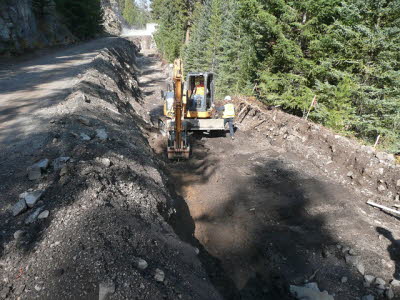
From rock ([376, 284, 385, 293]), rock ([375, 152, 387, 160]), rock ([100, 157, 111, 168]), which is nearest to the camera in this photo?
rock ([376, 284, 385, 293])

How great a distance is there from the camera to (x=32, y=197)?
4387 millimetres

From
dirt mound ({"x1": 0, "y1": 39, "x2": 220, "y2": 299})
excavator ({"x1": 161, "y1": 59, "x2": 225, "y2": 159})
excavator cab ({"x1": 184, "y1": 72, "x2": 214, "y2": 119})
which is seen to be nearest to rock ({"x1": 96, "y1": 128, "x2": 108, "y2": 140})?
dirt mound ({"x1": 0, "y1": 39, "x2": 220, "y2": 299})

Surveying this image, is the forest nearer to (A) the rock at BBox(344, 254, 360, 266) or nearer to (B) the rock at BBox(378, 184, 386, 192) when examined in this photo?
(B) the rock at BBox(378, 184, 386, 192)

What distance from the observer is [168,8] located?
4112 cm

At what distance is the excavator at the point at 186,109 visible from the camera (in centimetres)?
909

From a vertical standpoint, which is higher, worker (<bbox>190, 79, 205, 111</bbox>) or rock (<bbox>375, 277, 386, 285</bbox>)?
worker (<bbox>190, 79, 205, 111</bbox>)

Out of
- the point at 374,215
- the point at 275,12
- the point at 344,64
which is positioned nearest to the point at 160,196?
the point at 374,215

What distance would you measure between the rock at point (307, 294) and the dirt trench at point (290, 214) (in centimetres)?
21

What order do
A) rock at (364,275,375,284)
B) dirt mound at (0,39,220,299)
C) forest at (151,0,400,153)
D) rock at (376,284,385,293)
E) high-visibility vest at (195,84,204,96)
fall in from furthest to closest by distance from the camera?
high-visibility vest at (195,84,204,96), forest at (151,0,400,153), rock at (364,275,375,284), rock at (376,284,385,293), dirt mound at (0,39,220,299)

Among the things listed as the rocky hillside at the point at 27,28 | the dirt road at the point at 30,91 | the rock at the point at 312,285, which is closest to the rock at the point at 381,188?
the rock at the point at 312,285

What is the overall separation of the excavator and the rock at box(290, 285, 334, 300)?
246 inches

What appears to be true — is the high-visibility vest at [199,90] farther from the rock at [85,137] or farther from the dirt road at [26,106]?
the rock at [85,137]

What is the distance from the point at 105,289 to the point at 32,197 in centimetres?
231

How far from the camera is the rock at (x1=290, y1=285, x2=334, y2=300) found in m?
4.41
